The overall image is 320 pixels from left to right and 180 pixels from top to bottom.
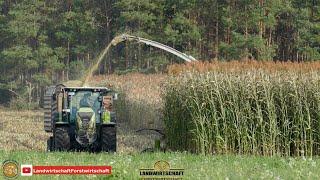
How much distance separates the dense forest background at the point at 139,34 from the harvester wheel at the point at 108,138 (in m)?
23.8

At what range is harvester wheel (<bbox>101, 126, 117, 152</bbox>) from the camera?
15977mm

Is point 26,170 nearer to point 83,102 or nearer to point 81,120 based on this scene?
point 81,120

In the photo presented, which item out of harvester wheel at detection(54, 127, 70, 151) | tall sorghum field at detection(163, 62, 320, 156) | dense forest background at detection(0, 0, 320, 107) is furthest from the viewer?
dense forest background at detection(0, 0, 320, 107)

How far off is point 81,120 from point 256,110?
13.8 ft

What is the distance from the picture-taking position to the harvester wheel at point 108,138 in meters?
16.0

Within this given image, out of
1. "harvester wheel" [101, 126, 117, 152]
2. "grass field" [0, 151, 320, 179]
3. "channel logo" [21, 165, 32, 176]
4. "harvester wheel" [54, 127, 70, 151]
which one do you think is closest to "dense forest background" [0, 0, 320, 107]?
"harvester wheel" [101, 126, 117, 152]

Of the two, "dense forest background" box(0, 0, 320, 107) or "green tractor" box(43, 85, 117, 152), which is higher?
"dense forest background" box(0, 0, 320, 107)

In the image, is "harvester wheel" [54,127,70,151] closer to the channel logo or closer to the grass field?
the grass field

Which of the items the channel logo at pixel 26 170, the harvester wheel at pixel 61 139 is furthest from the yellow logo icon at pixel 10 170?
the harvester wheel at pixel 61 139

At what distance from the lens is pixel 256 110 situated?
596 inches

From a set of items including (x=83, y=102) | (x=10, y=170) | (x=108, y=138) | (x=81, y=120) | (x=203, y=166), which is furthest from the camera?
(x=83, y=102)

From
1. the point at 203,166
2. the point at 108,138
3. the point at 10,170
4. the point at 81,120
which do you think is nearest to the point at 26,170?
the point at 10,170

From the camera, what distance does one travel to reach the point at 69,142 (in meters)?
16.1

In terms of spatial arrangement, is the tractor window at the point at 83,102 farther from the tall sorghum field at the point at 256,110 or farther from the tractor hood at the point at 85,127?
the tall sorghum field at the point at 256,110
